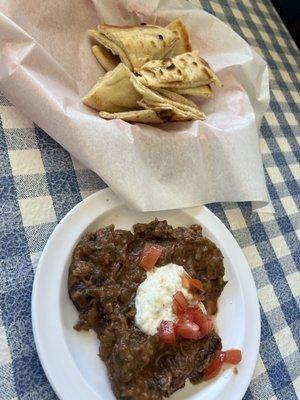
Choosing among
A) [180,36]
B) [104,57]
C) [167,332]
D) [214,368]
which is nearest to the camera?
[167,332]

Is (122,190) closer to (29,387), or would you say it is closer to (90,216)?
(90,216)

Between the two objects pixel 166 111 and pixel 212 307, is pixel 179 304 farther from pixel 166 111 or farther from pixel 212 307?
pixel 166 111

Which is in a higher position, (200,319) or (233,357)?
(200,319)

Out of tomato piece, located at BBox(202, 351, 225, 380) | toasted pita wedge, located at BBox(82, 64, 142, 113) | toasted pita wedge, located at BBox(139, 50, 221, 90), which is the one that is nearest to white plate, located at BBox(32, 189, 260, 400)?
tomato piece, located at BBox(202, 351, 225, 380)

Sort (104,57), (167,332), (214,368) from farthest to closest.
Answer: (104,57)
(214,368)
(167,332)

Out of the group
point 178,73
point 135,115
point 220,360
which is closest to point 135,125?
point 135,115

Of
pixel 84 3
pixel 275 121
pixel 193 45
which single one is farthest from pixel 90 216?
pixel 275 121
